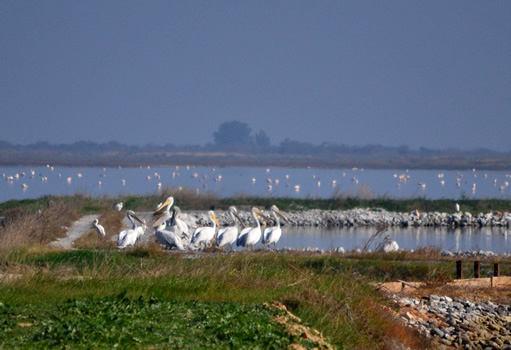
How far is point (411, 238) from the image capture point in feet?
99.7

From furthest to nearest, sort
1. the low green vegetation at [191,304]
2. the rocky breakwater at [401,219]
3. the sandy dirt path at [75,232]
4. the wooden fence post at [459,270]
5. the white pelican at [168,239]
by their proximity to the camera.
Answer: the rocky breakwater at [401,219], the sandy dirt path at [75,232], the white pelican at [168,239], the wooden fence post at [459,270], the low green vegetation at [191,304]

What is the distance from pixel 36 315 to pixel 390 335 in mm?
4851

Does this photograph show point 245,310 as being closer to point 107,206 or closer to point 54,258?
point 54,258

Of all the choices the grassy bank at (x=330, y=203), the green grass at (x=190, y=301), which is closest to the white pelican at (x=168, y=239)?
the green grass at (x=190, y=301)

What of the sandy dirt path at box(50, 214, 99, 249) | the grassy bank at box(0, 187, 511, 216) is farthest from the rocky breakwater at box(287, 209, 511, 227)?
the sandy dirt path at box(50, 214, 99, 249)

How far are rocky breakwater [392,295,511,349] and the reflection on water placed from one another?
1172 centimetres

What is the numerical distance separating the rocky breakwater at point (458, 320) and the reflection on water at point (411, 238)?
11.7 m

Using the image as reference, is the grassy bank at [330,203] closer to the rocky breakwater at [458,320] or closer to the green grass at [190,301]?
the rocky breakwater at [458,320]

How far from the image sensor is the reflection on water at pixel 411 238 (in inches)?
1075

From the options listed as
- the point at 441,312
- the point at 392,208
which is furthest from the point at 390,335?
the point at 392,208

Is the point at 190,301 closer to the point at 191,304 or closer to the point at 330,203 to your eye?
the point at 191,304

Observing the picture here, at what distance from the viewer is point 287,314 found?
9023 millimetres

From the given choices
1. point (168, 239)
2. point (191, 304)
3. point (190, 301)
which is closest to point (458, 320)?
point (190, 301)

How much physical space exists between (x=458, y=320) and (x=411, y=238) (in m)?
17.6
